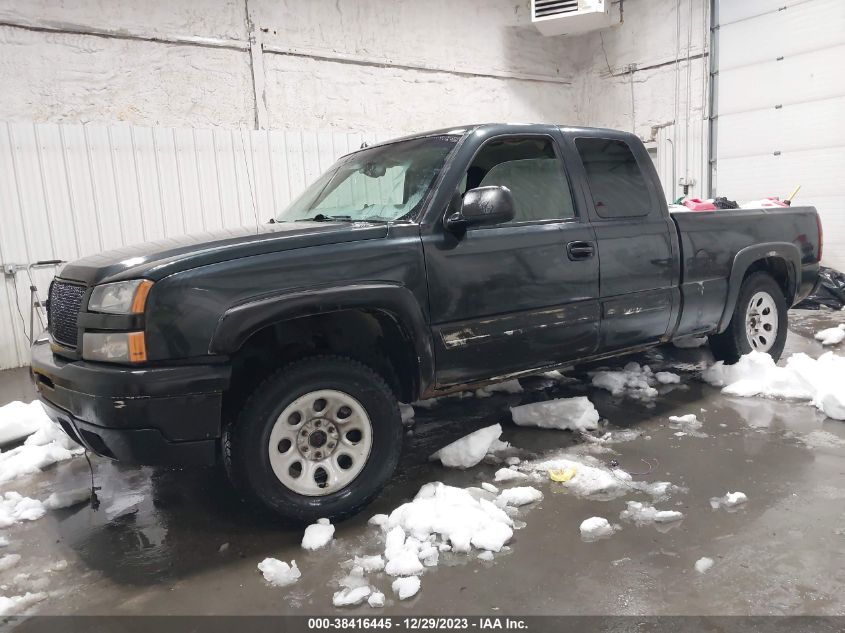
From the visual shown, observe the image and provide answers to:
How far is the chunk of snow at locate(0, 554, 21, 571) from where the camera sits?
2701 mm

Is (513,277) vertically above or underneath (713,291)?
above

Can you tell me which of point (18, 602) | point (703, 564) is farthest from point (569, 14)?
point (18, 602)

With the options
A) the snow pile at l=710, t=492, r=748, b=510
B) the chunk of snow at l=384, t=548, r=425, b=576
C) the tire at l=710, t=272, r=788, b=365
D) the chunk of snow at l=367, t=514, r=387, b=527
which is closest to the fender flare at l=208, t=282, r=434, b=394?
the chunk of snow at l=367, t=514, r=387, b=527

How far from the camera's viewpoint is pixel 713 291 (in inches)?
175

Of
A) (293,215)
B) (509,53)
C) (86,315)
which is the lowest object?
(86,315)

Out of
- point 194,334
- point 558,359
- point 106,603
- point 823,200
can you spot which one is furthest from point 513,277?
point 823,200

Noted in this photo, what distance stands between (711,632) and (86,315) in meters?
2.71

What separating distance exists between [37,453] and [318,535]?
230 centimetres

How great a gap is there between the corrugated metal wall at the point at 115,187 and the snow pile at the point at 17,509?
4047mm

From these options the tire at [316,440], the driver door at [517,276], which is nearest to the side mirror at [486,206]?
the driver door at [517,276]

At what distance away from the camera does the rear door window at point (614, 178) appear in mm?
3932

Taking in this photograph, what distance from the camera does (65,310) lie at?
9.53 ft

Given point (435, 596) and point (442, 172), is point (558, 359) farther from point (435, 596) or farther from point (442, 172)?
point (435, 596)

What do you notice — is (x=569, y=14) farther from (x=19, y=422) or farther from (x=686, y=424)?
(x=19, y=422)
